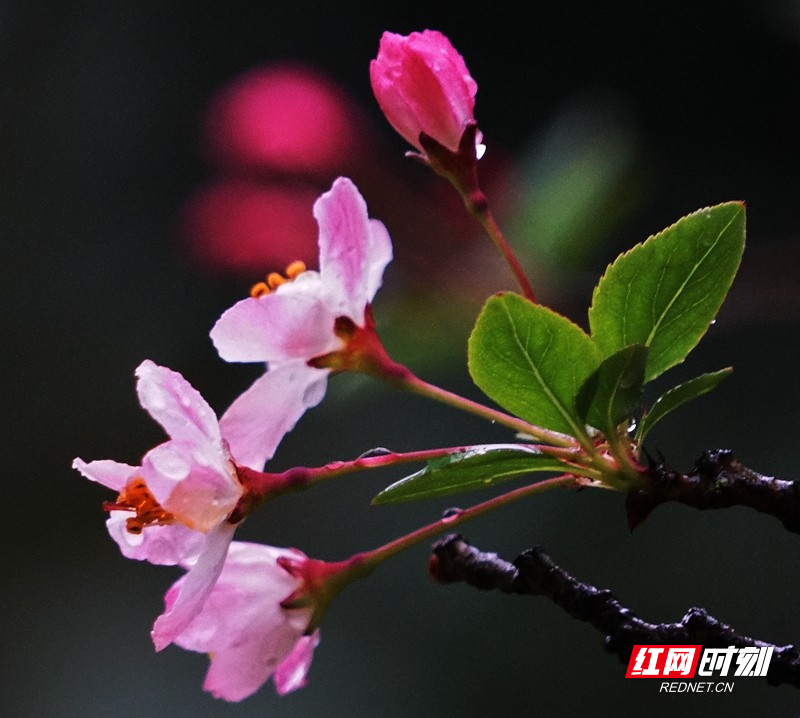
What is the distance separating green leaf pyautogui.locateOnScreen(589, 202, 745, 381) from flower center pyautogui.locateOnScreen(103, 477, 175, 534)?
0.19 meters

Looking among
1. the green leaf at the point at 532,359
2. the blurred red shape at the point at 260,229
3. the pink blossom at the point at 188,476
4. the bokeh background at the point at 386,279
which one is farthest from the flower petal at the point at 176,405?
the blurred red shape at the point at 260,229

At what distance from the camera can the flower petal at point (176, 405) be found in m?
0.33

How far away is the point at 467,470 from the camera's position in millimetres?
357

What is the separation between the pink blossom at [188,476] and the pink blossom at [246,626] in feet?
0.11

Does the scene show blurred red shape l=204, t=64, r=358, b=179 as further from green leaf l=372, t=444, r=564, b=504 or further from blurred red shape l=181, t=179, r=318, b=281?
green leaf l=372, t=444, r=564, b=504

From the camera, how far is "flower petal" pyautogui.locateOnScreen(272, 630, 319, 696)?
1.34 feet

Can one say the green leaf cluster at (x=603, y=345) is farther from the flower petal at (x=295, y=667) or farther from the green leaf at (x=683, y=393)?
the flower petal at (x=295, y=667)

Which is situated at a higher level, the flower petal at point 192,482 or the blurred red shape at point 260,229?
the blurred red shape at point 260,229

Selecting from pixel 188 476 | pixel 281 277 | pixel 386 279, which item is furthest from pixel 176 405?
pixel 386 279

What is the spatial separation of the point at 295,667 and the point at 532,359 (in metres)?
0.18

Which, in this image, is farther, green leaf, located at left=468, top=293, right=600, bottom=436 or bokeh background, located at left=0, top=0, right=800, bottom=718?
bokeh background, located at left=0, top=0, right=800, bottom=718

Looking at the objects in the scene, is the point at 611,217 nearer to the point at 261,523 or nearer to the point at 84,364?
the point at 261,523

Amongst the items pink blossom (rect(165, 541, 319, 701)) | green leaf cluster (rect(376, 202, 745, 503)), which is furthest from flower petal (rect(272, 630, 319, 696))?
green leaf cluster (rect(376, 202, 745, 503))

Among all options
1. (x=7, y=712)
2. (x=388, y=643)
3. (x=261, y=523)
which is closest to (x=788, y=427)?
(x=388, y=643)
